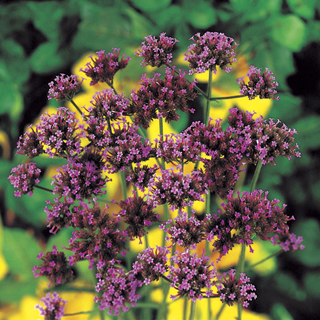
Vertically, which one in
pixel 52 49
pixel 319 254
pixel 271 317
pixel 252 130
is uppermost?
pixel 52 49

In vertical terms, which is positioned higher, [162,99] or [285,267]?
[162,99]

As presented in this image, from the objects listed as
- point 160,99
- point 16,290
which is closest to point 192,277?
point 160,99

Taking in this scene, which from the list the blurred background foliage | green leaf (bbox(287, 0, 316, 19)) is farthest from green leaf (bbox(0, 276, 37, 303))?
green leaf (bbox(287, 0, 316, 19))

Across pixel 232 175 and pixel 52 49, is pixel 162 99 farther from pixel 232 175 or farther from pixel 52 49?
pixel 52 49

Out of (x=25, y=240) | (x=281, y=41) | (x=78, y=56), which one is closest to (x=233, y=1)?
(x=281, y=41)

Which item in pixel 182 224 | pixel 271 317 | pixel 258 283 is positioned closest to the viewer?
pixel 182 224

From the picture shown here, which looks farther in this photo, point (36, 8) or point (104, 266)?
point (36, 8)

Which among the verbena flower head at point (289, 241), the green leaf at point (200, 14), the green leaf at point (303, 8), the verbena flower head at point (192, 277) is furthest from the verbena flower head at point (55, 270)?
the green leaf at point (303, 8)

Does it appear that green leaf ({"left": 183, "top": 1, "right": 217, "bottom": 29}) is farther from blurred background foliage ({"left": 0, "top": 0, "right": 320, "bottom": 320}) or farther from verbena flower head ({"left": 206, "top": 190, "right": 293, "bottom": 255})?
verbena flower head ({"left": 206, "top": 190, "right": 293, "bottom": 255})

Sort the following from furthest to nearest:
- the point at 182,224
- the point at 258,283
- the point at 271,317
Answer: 1. the point at 258,283
2. the point at 271,317
3. the point at 182,224
